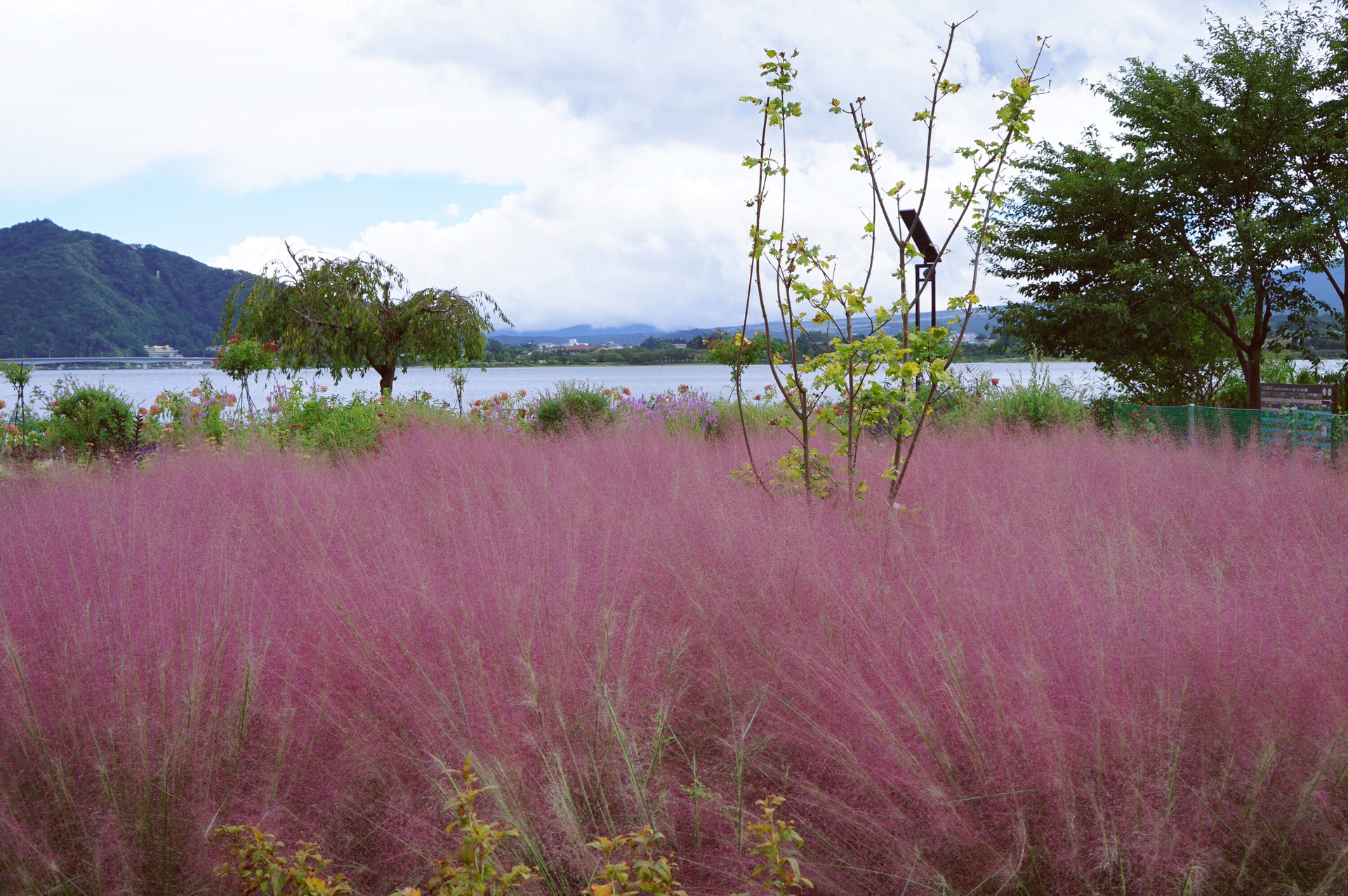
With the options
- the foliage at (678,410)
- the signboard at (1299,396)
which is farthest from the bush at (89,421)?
the signboard at (1299,396)

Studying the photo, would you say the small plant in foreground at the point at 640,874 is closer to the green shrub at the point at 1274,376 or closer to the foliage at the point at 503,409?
the foliage at the point at 503,409

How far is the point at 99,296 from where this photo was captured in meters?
39.2

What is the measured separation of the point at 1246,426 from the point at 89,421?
1189cm

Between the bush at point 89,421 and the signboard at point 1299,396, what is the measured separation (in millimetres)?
13127

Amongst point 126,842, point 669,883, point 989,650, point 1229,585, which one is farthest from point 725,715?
point 1229,585

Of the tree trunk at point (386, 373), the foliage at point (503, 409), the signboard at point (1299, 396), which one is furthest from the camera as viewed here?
the tree trunk at point (386, 373)

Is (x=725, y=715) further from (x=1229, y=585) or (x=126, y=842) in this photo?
Answer: (x=1229, y=585)

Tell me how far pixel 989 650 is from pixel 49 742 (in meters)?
2.41

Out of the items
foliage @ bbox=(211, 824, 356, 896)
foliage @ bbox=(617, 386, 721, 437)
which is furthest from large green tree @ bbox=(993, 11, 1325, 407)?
foliage @ bbox=(211, 824, 356, 896)

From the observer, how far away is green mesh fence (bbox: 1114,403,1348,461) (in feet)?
23.4

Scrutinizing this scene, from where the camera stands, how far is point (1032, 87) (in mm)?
4270

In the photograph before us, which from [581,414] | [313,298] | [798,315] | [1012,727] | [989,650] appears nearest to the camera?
[1012,727]

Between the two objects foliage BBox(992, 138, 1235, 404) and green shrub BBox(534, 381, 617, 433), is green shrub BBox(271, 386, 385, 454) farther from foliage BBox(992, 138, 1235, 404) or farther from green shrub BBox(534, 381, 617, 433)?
foliage BBox(992, 138, 1235, 404)

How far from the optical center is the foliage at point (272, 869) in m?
1.53
